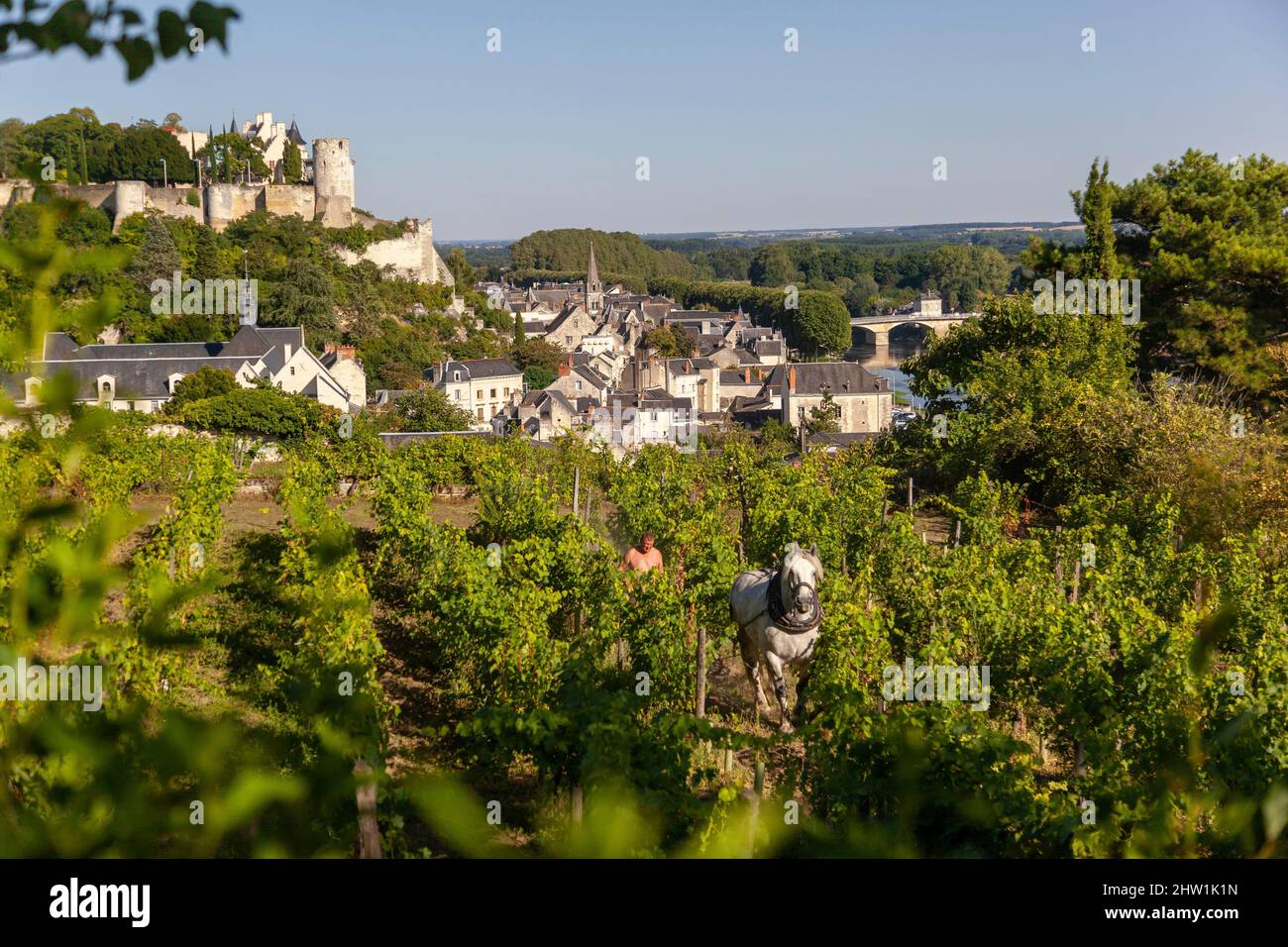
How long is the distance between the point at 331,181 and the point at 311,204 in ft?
6.52

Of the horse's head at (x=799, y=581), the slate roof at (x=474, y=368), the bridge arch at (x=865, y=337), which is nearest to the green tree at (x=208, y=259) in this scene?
the slate roof at (x=474, y=368)

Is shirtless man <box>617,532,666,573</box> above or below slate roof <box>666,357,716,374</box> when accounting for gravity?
below

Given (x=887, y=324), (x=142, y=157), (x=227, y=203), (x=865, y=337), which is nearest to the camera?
(x=227, y=203)

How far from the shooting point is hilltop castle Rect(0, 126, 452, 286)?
6369 cm

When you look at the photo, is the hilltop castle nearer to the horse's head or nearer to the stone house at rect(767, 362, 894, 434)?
the stone house at rect(767, 362, 894, 434)

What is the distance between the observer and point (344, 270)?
2574 inches

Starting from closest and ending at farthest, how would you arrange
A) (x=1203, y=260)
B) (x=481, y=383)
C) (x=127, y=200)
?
(x=1203, y=260), (x=481, y=383), (x=127, y=200)

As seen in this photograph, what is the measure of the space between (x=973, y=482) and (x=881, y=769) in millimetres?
12484

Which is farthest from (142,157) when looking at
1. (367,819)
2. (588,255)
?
(588,255)

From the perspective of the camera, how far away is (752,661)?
10.2m

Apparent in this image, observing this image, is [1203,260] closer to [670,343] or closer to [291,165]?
[291,165]

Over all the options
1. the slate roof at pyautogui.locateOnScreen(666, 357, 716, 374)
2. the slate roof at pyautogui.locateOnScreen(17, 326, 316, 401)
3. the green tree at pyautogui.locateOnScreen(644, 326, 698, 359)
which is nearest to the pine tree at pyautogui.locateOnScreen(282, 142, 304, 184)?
the slate roof at pyautogui.locateOnScreen(17, 326, 316, 401)

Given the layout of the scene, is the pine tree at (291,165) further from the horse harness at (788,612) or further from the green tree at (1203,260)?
the horse harness at (788,612)

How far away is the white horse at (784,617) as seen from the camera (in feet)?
29.3
